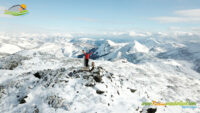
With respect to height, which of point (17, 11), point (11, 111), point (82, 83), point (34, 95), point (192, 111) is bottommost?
point (192, 111)

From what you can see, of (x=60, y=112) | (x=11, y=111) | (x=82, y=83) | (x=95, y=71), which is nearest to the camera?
(x=60, y=112)

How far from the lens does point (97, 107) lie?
52.3ft

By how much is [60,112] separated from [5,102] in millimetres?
10740

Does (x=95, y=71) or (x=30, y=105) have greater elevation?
(x=95, y=71)

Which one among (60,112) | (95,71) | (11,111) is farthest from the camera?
(95,71)

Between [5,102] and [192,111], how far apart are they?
31.6 metres

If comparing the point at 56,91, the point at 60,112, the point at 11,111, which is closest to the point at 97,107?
the point at 60,112

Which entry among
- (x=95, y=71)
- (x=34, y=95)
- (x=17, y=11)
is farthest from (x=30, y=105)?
(x=17, y=11)

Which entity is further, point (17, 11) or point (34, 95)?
point (34, 95)

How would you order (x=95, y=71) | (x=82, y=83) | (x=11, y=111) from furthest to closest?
(x=95, y=71), (x=82, y=83), (x=11, y=111)

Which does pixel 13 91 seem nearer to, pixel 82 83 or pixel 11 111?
pixel 11 111

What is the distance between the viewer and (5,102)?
64.3 feet

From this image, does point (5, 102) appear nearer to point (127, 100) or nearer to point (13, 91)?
point (13, 91)

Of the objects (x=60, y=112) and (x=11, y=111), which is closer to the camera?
(x=60, y=112)
